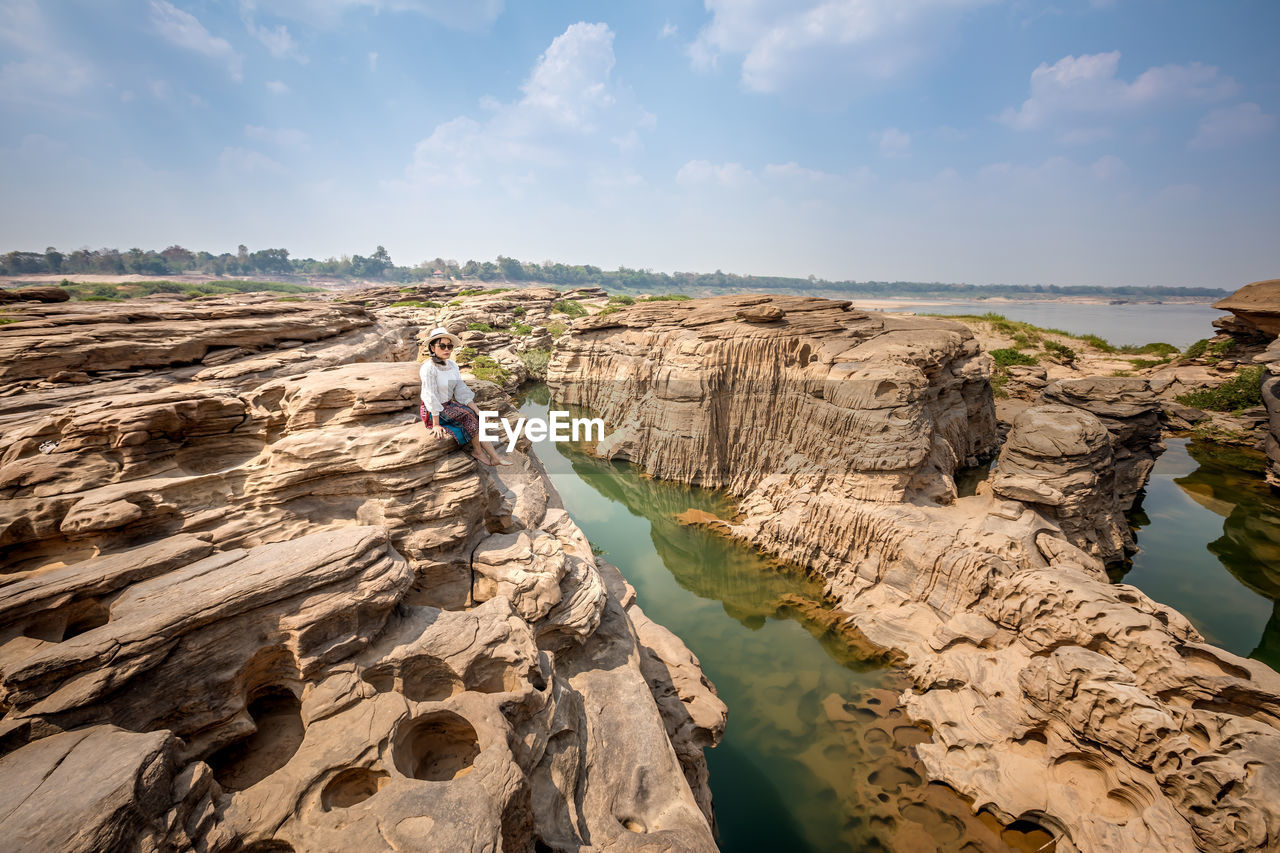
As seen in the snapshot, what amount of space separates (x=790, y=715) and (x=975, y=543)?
6.23m

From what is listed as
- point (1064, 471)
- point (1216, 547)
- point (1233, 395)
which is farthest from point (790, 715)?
point (1233, 395)

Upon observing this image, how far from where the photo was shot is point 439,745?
545 cm

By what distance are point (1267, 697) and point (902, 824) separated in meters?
5.71

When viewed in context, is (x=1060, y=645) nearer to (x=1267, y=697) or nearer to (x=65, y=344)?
(x=1267, y=697)

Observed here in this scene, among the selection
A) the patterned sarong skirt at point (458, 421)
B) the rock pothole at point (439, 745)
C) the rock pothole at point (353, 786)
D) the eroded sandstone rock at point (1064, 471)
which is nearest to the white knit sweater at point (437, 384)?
the patterned sarong skirt at point (458, 421)

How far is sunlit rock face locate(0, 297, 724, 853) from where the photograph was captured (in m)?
3.87

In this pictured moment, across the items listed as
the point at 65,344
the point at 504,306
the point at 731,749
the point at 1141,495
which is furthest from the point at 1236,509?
the point at 504,306

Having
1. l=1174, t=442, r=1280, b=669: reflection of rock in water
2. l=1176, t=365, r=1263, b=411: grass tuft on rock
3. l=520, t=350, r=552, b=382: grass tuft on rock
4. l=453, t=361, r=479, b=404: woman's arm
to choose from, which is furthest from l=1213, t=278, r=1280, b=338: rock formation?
l=520, t=350, r=552, b=382: grass tuft on rock

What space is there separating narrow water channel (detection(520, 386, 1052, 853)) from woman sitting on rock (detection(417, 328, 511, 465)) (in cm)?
761

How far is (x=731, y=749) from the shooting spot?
9062mm

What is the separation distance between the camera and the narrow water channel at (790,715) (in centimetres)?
767

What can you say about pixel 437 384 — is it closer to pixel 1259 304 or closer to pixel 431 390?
pixel 431 390

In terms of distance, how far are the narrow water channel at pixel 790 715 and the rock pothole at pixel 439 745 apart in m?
5.12

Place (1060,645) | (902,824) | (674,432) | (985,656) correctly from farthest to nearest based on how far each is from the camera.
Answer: (674,432) < (985,656) < (1060,645) < (902,824)
